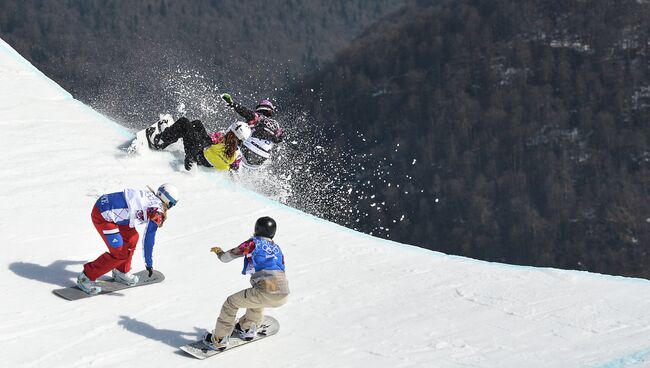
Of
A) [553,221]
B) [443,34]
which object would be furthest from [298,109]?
[553,221]

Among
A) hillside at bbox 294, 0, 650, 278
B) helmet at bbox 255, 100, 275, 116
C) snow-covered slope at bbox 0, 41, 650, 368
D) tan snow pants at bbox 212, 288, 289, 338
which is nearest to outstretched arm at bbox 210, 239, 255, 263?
tan snow pants at bbox 212, 288, 289, 338

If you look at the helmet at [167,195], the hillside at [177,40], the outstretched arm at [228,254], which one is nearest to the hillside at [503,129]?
the hillside at [177,40]

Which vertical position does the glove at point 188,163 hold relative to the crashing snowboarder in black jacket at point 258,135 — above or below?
below

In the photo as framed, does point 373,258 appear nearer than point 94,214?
No

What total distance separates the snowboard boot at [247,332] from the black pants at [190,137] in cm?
480

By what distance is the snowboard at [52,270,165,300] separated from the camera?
756cm

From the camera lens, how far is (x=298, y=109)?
92.4 metres

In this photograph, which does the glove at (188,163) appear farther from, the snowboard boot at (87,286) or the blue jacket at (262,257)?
the blue jacket at (262,257)

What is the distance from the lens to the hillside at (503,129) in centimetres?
7125

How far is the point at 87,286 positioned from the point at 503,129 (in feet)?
258

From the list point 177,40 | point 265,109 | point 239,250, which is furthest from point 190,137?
point 177,40

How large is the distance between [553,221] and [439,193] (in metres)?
10.6

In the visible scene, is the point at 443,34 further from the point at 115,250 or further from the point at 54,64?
the point at 115,250

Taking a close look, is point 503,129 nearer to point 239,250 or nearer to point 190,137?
point 190,137
